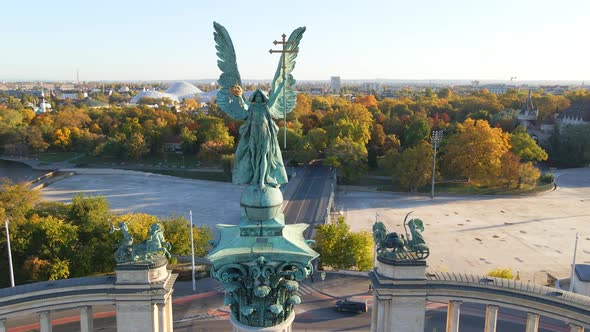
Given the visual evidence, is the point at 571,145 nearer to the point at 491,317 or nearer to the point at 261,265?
the point at 491,317

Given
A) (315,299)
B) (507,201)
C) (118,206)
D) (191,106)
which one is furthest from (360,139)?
(191,106)

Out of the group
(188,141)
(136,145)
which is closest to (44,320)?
(188,141)

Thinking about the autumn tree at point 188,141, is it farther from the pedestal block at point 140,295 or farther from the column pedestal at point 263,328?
the column pedestal at point 263,328

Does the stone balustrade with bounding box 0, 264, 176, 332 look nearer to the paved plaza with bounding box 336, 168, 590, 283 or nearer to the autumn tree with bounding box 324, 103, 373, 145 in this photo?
the paved plaza with bounding box 336, 168, 590, 283

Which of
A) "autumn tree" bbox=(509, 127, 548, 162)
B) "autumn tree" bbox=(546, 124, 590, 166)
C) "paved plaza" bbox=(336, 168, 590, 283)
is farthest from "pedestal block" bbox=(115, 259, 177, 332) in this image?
"autumn tree" bbox=(546, 124, 590, 166)

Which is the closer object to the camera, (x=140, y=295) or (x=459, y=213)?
(x=140, y=295)

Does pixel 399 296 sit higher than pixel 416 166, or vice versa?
pixel 399 296

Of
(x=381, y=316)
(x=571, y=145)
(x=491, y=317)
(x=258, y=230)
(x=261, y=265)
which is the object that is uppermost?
(x=258, y=230)
